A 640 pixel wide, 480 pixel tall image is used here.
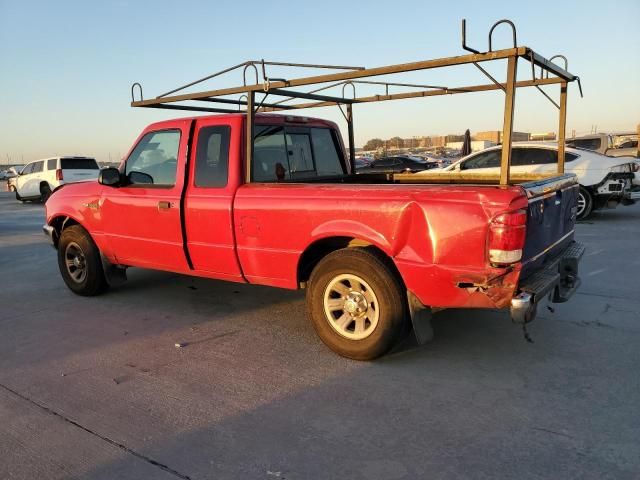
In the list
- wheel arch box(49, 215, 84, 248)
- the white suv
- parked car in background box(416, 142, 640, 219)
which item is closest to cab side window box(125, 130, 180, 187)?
wheel arch box(49, 215, 84, 248)

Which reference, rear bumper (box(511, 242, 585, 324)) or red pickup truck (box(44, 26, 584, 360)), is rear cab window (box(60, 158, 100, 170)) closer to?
red pickup truck (box(44, 26, 584, 360))

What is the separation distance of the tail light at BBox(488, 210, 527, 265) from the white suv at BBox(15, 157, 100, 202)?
61.4ft

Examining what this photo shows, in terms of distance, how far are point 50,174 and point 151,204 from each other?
17555mm

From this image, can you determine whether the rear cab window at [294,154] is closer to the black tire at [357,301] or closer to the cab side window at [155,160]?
the cab side window at [155,160]

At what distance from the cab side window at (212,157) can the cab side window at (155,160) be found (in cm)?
31

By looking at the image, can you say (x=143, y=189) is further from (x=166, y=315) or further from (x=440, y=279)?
(x=440, y=279)

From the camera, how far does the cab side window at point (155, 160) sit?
5109 mm

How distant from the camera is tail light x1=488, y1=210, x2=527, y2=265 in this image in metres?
3.27

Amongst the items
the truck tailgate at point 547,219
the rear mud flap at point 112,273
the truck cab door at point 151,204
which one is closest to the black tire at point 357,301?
the truck tailgate at point 547,219

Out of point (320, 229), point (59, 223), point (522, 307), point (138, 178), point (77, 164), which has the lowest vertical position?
point (522, 307)

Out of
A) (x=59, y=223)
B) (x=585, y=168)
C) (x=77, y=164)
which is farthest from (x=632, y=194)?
(x=77, y=164)

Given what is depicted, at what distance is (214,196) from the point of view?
4.67m

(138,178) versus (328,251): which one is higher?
(138,178)

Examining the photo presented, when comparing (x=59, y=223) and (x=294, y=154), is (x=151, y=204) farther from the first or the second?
(x=59, y=223)
